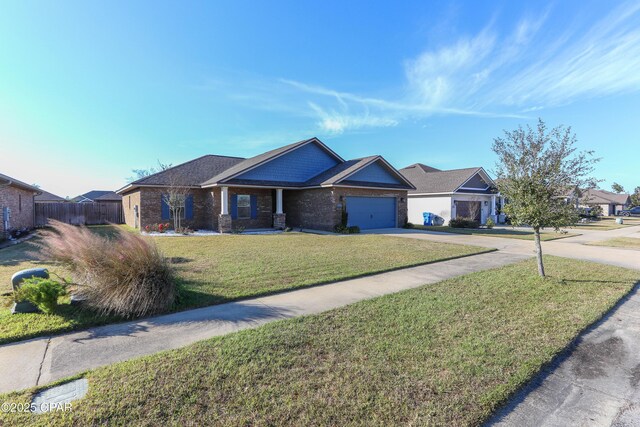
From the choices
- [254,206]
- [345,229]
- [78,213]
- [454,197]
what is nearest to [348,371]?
[345,229]

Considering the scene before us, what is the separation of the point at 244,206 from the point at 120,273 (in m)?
15.0

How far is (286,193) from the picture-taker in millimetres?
22797

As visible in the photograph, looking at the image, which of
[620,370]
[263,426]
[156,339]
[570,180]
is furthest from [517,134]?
[156,339]

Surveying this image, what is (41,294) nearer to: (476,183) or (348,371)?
(348,371)

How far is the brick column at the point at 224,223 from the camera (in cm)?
1833

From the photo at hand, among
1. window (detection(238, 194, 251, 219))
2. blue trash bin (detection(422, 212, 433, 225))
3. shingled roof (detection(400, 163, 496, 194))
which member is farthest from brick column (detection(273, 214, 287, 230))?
blue trash bin (detection(422, 212, 433, 225))

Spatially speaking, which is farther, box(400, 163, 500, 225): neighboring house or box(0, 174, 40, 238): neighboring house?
box(400, 163, 500, 225): neighboring house

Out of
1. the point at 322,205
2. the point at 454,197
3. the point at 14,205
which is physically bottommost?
the point at 322,205

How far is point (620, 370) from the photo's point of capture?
11.8ft

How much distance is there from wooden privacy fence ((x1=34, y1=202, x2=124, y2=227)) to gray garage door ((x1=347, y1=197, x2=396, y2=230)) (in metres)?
20.3

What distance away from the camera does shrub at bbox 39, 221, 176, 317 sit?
4992 mm

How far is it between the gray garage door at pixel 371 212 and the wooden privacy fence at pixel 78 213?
66.6 feet

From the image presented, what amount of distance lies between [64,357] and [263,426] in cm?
290

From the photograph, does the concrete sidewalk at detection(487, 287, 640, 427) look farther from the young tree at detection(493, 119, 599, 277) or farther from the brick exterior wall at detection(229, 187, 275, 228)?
the brick exterior wall at detection(229, 187, 275, 228)
